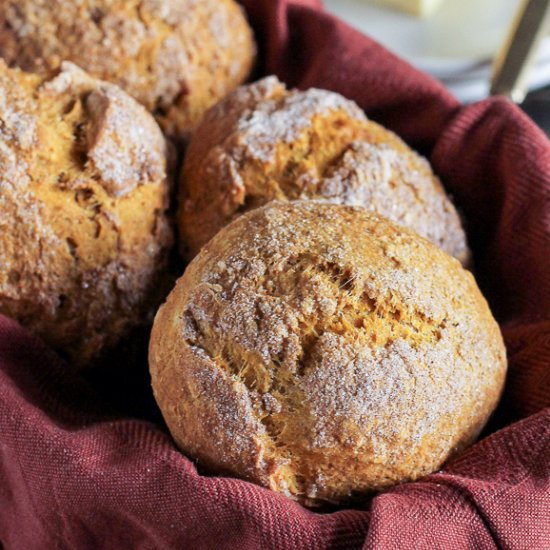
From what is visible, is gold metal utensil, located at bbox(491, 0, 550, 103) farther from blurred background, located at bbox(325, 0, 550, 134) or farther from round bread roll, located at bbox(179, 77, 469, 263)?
round bread roll, located at bbox(179, 77, 469, 263)

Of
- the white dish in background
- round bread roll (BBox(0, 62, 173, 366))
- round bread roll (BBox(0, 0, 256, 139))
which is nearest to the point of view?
round bread roll (BBox(0, 62, 173, 366))

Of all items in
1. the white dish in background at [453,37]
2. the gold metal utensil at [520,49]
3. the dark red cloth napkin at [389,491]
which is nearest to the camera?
the dark red cloth napkin at [389,491]

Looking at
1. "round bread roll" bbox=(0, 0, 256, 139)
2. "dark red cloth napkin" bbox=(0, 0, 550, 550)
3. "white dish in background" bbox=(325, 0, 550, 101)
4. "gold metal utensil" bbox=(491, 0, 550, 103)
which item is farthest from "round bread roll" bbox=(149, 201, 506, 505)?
"white dish in background" bbox=(325, 0, 550, 101)

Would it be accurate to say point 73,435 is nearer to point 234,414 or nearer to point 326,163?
point 234,414

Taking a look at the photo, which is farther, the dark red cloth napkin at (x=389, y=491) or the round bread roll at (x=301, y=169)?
the round bread roll at (x=301, y=169)

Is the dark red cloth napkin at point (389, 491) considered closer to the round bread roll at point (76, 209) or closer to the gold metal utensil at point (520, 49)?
the round bread roll at point (76, 209)

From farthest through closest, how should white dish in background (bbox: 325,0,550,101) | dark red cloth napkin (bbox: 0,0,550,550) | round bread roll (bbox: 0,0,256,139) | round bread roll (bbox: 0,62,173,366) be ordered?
1. white dish in background (bbox: 325,0,550,101)
2. round bread roll (bbox: 0,0,256,139)
3. round bread roll (bbox: 0,62,173,366)
4. dark red cloth napkin (bbox: 0,0,550,550)

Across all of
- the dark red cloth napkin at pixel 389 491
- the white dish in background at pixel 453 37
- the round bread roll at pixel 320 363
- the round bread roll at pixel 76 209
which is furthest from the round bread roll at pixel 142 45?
the white dish in background at pixel 453 37

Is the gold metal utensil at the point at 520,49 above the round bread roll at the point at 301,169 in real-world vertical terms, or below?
above
